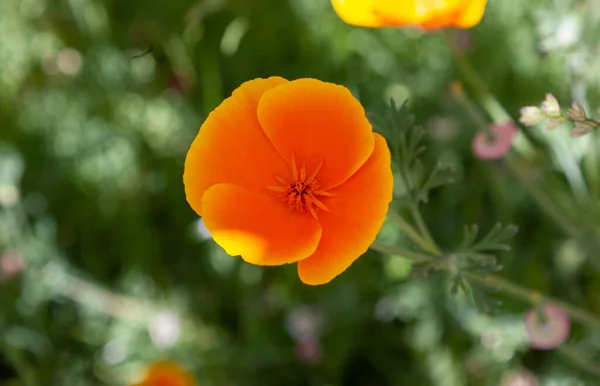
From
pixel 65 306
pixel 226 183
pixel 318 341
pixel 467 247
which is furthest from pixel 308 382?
pixel 226 183

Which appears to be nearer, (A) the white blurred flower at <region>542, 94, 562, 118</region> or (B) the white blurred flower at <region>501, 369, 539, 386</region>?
(A) the white blurred flower at <region>542, 94, 562, 118</region>

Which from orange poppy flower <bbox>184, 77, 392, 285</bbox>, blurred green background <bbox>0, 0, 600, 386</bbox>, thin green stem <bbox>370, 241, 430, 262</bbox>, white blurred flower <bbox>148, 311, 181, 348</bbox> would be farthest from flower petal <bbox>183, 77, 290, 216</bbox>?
white blurred flower <bbox>148, 311, 181, 348</bbox>

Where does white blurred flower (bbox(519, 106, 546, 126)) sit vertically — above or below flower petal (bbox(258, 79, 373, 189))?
below

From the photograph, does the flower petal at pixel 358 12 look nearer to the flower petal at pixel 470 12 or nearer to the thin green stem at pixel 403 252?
the flower petal at pixel 470 12

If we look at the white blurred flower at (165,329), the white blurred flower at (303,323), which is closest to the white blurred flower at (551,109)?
the white blurred flower at (303,323)

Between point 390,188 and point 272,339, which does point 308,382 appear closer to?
point 272,339

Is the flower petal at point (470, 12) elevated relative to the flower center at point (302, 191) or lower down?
elevated

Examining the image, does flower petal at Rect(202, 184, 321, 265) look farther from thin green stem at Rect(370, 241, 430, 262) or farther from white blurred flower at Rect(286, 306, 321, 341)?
white blurred flower at Rect(286, 306, 321, 341)
